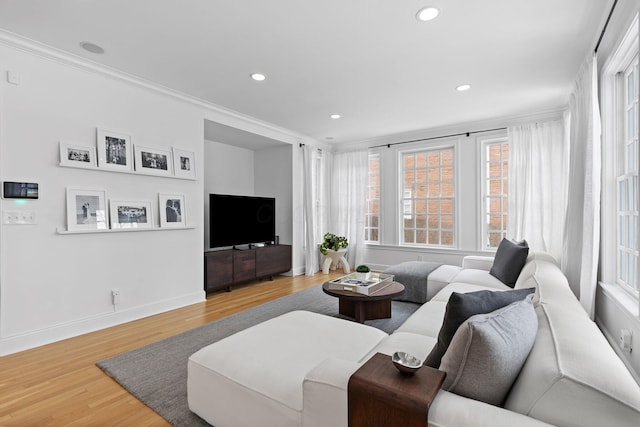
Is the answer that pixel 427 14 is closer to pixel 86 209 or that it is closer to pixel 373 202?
pixel 86 209

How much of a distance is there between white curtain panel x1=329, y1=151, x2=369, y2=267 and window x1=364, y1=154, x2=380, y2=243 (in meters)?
0.21

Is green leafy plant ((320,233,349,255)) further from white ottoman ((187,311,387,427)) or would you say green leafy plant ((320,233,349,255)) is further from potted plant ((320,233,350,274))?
white ottoman ((187,311,387,427))

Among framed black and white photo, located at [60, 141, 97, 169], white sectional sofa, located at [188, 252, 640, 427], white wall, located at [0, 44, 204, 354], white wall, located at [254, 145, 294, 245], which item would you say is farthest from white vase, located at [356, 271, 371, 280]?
framed black and white photo, located at [60, 141, 97, 169]

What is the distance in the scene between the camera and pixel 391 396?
0.97 m

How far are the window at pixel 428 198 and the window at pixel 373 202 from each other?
52 cm

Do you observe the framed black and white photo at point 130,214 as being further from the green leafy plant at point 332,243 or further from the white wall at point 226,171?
the green leafy plant at point 332,243

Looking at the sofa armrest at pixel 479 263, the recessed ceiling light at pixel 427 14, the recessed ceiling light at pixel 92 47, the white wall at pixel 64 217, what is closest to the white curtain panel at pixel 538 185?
Answer: the sofa armrest at pixel 479 263

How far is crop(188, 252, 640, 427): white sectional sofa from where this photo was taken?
2.81ft

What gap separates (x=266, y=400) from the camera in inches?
54.1

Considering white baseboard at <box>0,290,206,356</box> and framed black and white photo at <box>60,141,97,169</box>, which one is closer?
white baseboard at <box>0,290,206,356</box>

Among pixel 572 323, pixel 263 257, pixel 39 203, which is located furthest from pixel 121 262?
pixel 572 323

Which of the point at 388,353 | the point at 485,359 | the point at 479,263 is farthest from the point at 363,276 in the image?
the point at 485,359

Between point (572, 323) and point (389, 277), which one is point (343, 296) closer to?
point (389, 277)

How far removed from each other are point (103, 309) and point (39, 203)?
3.79 ft
